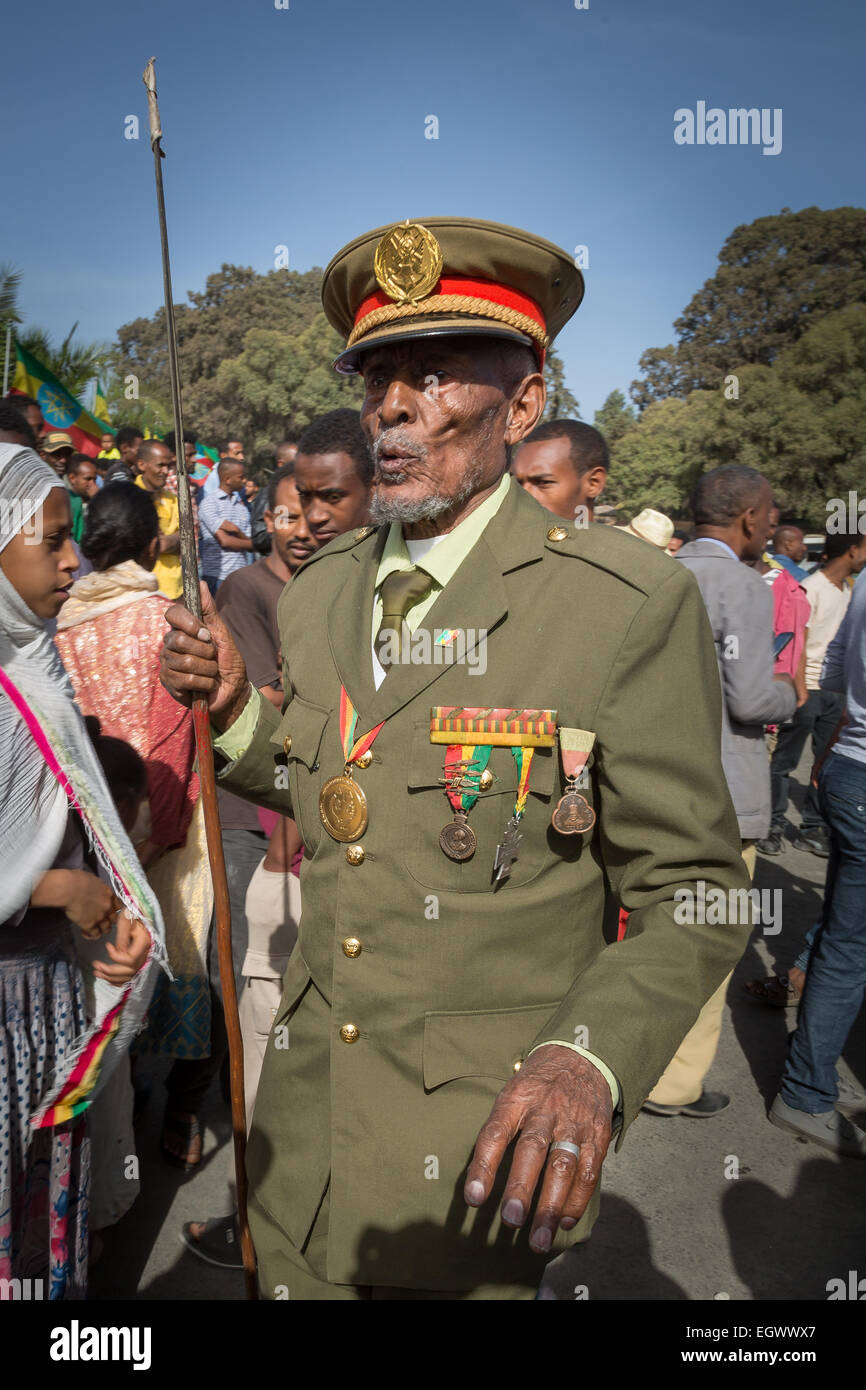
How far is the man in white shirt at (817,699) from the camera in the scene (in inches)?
266

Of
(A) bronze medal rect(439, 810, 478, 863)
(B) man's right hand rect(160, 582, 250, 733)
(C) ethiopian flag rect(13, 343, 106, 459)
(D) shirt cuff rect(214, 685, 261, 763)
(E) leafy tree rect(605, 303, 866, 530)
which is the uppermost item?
(E) leafy tree rect(605, 303, 866, 530)

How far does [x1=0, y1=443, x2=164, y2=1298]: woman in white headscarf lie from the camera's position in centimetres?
219

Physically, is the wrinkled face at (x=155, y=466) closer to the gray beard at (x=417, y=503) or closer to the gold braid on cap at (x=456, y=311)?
the gold braid on cap at (x=456, y=311)

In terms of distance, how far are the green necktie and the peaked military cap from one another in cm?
43

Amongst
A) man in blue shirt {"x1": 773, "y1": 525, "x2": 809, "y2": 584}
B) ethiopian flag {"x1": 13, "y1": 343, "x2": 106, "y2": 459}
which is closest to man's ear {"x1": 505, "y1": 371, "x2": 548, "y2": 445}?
man in blue shirt {"x1": 773, "y1": 525, "x2": 809, "y2": 584}

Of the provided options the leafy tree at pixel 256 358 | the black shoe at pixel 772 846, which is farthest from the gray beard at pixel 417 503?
the leafy tree at pixel 256 358

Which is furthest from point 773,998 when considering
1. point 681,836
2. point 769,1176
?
point 681,836

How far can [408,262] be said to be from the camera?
1.79 m

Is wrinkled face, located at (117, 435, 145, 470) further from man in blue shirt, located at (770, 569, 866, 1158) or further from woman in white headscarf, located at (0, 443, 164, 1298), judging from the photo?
man in blue shirt, located at (770, 569, 866, 1158)

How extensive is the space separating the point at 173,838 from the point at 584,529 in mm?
1954

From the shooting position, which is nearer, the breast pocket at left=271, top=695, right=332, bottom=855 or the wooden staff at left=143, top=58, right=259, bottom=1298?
the wooden staff at left=143, top=58, right=259, bottom=1298

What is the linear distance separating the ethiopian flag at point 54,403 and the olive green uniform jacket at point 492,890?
8.99 m

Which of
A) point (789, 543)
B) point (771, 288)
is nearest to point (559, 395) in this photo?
point (771, 288)

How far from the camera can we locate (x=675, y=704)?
1519 mm
